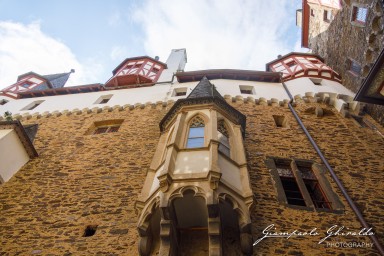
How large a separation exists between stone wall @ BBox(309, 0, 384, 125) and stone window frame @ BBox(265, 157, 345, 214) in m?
4.59

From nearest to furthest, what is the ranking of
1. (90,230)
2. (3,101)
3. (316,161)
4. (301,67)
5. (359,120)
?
(90,230), (316,161), (359,120), (301,67), (3,101)

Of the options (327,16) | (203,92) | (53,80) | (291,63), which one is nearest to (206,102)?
(203,92)

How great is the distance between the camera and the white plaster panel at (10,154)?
9367mm

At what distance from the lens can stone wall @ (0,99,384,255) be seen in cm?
691

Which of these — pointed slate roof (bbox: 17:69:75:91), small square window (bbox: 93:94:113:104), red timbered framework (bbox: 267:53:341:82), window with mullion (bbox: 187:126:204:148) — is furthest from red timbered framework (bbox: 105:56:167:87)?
window with mullion (bbox: 187:126:204:148)

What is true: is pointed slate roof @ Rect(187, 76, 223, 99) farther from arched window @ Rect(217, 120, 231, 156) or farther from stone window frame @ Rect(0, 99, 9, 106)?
stone window frame @ Rect(0, 99, 9, 106)

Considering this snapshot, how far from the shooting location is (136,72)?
1922 centimetres

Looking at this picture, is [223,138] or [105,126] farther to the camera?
[105,126]

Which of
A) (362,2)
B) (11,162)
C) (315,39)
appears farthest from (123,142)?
(315,39)

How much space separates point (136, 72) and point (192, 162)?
13719 mm

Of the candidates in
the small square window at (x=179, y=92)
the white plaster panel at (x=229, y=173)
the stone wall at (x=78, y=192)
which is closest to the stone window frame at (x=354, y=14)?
the small square window at (x=179, y=92)

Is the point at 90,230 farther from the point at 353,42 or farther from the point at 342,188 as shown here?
the point at 353,42

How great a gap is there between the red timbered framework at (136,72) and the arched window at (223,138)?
33.1 ft

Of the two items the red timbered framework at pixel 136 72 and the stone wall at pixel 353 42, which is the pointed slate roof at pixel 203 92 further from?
the red timbered framework at pixel 136 72
